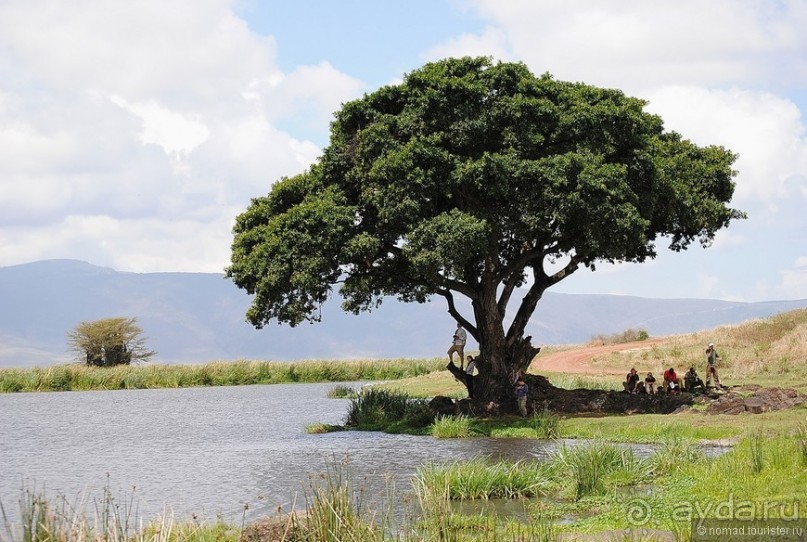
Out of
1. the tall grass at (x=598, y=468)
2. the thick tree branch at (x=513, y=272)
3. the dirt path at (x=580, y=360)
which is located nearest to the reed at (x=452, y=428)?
the thick tree branch at (x=513, y=272)

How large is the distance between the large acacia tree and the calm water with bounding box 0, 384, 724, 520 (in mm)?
5491

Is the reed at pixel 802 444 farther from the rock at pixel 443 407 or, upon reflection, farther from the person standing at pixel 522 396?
the rock at pixel 443 407

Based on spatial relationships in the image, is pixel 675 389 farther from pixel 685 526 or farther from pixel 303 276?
pixel 685 526

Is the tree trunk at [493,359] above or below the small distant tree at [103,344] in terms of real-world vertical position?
below

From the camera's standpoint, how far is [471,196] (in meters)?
31.8

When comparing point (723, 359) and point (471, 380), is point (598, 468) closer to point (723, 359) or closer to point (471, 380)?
point (471, 380)

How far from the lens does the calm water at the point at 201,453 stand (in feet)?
67.3

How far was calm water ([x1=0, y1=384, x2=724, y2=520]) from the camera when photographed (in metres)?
20.5

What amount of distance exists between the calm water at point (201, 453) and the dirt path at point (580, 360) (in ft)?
56.9

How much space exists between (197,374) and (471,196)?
44.1 meters

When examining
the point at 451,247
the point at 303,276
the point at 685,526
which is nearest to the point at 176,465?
the point at 303,276

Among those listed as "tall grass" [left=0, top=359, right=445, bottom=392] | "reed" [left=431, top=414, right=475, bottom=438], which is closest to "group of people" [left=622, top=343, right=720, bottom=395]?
"reed" [left=431, top=414, right=475, bottom=438]

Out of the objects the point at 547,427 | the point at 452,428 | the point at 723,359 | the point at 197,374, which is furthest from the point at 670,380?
the point at 197,374

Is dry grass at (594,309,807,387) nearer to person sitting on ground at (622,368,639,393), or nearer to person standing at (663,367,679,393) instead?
person standing at (663,367,679,393)
